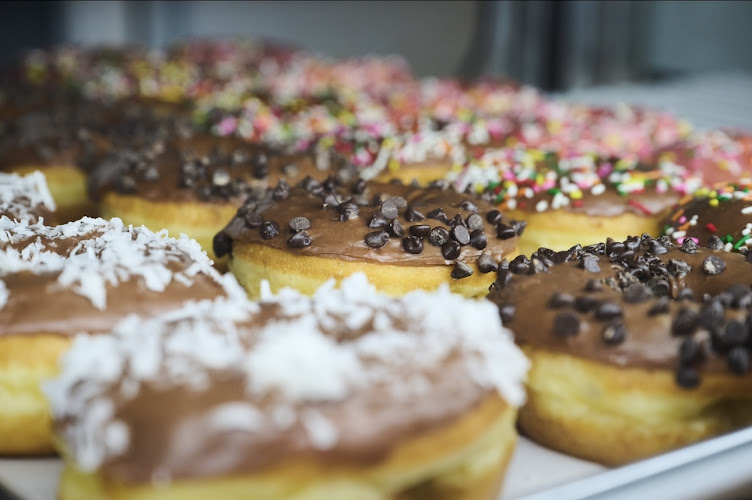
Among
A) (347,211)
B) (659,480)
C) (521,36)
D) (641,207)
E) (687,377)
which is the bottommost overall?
(659,480)

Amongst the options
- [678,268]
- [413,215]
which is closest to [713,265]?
[678,268]

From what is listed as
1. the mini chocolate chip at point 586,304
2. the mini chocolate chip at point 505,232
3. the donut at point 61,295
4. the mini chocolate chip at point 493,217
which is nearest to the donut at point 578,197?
the mini chocolate chip at point 493,217

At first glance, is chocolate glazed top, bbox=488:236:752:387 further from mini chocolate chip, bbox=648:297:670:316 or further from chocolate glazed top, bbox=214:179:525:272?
chocolate glazed top, bbox=214:179:525:272

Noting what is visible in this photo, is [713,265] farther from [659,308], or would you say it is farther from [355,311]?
[355,311]

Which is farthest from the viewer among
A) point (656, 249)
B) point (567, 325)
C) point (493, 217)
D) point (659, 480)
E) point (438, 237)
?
point (493, 217)

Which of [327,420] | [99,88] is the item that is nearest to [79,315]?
[327,420]

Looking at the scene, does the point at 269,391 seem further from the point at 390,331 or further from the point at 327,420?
the point at 390,331
